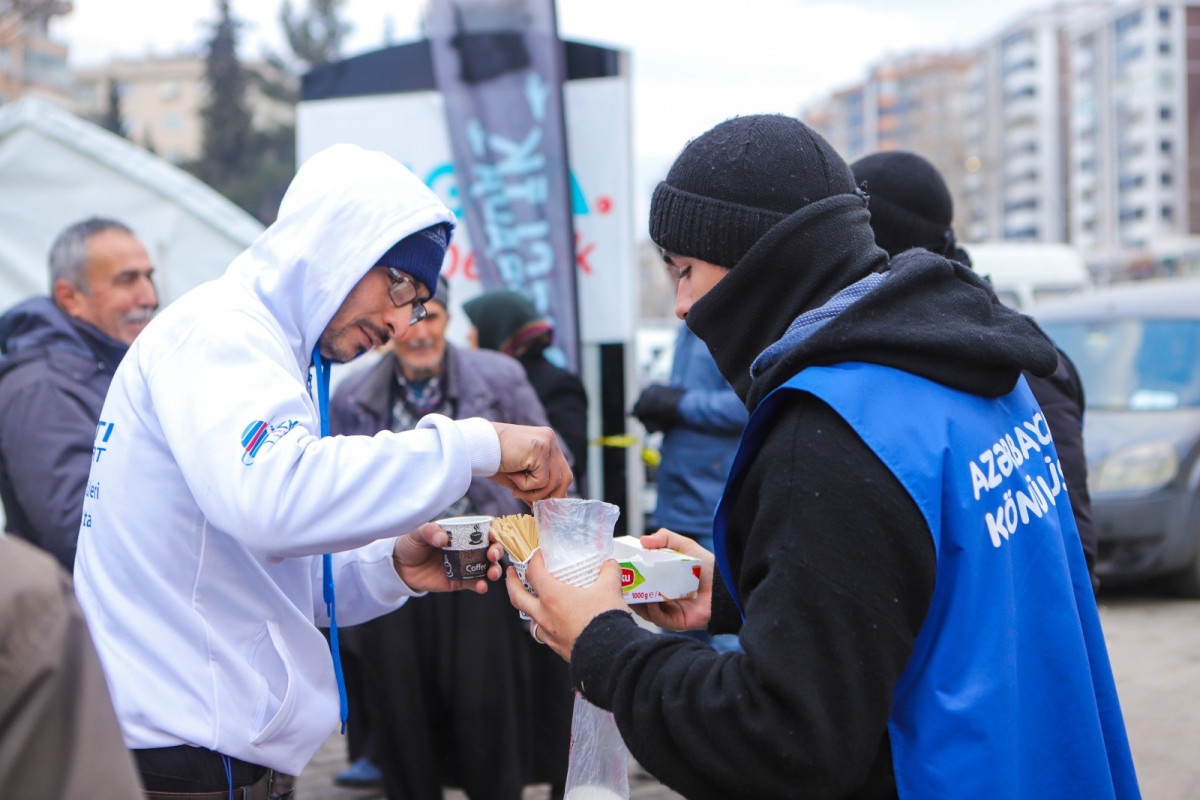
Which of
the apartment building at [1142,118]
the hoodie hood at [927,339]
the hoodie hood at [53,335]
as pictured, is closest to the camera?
the hoodie hood at [927,339]

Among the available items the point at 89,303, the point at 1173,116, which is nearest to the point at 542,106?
the point at 89,303

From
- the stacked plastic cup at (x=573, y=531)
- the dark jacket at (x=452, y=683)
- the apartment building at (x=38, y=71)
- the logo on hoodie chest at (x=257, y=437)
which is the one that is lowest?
the dark jacket at (x=452, y=683)

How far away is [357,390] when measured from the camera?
15.4 ft

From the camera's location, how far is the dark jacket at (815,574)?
1.38 metres

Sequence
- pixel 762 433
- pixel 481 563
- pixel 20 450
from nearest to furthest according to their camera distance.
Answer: pixel 762 433, pixel 481 563, pixel 20 450

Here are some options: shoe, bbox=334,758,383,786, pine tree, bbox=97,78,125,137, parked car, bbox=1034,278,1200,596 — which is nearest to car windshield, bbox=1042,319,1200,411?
parked car, bbox=1034,278,1200,596

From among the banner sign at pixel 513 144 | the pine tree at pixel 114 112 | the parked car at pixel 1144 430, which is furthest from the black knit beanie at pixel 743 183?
the pine tree at pixel 114 112

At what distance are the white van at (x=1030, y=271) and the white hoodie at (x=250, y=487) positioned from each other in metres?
14.3

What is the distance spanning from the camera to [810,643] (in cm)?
138

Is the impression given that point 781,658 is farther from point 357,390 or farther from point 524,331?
point 524,331

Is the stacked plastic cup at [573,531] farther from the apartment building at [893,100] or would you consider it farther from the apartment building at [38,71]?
the apartment building at [893,100]

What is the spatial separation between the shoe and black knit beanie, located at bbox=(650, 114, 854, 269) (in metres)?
3.98

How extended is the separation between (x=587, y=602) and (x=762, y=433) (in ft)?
1.37

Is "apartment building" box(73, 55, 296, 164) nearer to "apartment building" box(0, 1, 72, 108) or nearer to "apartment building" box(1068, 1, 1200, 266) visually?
"apartment building" box(0, 1, 72, 108)
